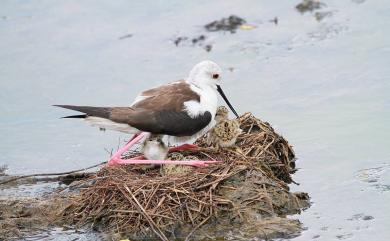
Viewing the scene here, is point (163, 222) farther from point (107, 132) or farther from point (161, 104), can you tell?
point (107, 132)

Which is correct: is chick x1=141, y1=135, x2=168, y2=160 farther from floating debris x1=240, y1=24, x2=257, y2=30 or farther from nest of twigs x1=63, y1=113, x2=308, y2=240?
floating debris x1=240, y1=24, x2=257, y2=30

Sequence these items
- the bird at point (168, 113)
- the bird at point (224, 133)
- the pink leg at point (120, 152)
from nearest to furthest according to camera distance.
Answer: the bird at point (168, 113)
the bird at point (224, 133)
the pink leg at point (120, 152)

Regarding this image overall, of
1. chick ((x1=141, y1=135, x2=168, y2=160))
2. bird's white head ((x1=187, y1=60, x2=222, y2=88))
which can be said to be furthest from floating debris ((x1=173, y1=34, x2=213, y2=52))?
chick ((x1=141, y1=135, x2=168, y2=160))

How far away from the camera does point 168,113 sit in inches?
462

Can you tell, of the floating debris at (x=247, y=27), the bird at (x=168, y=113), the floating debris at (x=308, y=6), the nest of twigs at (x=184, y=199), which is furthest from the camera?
the floating debris at (x=308, y=6)

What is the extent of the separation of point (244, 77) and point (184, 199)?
5.27 meters

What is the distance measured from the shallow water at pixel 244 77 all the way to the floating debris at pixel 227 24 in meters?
0.16

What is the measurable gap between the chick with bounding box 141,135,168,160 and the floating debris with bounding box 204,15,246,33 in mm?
6534

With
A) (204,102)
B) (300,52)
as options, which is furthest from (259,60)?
(204,102)

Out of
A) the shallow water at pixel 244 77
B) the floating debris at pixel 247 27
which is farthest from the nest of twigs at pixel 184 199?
the floating debris at pixel 247 27

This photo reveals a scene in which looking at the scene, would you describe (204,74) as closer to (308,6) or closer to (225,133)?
(225,133)

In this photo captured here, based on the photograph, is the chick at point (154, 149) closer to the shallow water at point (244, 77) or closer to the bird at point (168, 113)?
the bird at point (168, 113)

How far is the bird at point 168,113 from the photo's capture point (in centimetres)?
1161

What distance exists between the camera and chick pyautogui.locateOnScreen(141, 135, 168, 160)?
11633mm
